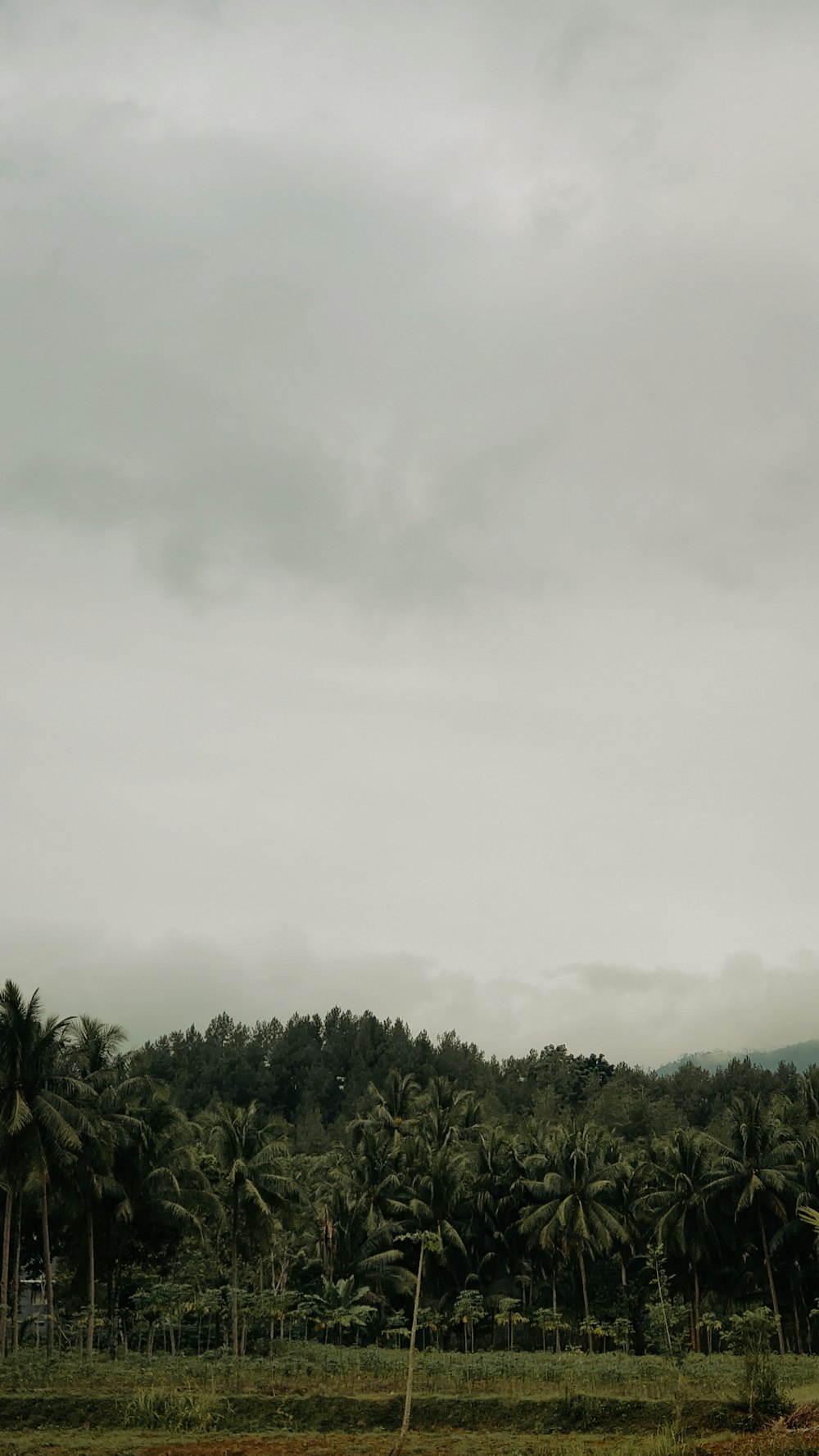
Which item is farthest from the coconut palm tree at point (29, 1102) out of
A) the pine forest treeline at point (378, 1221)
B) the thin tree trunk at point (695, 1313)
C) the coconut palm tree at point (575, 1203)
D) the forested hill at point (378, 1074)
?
the forested hill at point (378, 1074)

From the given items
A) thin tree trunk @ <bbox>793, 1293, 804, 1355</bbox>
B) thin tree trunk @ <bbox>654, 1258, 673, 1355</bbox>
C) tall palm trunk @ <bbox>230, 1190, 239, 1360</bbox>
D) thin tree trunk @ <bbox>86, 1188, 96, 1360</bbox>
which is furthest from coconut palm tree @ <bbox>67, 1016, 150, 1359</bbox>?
thin tree trunk @ <bbox>793, 1293, 804, 1355</bbox>

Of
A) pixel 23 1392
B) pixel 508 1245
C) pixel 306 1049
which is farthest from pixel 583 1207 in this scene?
pixel 306 1049

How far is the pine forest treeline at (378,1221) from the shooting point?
51.9 meters

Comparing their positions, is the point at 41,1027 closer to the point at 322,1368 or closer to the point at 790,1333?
the point at 322,1368

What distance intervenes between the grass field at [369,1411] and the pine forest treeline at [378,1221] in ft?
21.9

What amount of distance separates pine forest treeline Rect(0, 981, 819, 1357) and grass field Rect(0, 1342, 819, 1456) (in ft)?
21.9

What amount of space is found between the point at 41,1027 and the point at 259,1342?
78.3 feet

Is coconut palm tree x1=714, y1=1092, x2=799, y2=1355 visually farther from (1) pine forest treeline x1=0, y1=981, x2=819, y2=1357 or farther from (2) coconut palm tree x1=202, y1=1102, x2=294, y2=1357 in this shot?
(2) coconut palm tree x1=202, y1=1102, x2=294, y2=1357

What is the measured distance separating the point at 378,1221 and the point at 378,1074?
80.0 m

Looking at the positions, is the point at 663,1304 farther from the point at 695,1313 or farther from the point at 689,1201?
the point at 689,1201

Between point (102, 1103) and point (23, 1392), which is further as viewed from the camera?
point (102, 1103)

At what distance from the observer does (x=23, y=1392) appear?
3506cm

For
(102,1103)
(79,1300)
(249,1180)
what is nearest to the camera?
(102,1103)

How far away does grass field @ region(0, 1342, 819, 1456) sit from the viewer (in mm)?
28297
